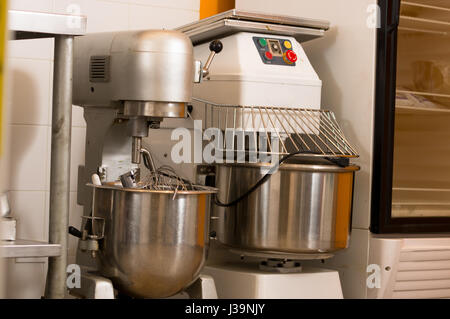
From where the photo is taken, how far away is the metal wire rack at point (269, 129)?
1.67 m

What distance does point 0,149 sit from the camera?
1.16ft

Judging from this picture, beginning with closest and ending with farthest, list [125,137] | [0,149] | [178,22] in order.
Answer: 1. [0,149]
2. [125,137]
3. [178,22]

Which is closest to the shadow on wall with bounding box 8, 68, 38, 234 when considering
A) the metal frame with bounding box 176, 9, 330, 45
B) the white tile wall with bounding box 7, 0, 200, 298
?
the white tile wall with bounding box 7, 0, 200, 298

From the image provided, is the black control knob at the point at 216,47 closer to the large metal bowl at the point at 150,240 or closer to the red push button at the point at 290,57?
the red push button at the point at 290,57

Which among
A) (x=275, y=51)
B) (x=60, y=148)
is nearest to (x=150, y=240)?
(x=60, y=148)

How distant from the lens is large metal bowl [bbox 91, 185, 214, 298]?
1.39 meters

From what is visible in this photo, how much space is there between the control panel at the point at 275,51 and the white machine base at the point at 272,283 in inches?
22.4

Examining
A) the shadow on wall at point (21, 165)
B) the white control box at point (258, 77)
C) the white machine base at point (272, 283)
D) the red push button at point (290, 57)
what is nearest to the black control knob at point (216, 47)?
the white control box at point (258, 77)

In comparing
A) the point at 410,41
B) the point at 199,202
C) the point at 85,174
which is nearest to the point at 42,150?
the point at 85,174

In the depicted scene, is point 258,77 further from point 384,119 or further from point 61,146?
point 61,146

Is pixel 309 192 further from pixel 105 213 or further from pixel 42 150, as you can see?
pixel 42 150

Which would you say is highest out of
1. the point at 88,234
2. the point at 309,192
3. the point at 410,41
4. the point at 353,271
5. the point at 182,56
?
the point at 410,41

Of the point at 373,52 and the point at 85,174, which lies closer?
the point at 85,174

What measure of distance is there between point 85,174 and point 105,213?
0.26 metres
